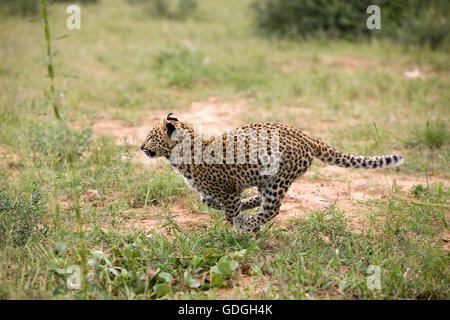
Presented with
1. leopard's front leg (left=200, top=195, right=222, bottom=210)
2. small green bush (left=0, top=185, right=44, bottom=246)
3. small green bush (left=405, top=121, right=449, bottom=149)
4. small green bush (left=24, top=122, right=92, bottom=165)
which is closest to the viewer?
small green bush (left=0, top=185, right=44, bottom=246)

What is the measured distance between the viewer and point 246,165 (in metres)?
4.61

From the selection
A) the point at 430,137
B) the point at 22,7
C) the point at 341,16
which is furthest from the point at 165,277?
the point at 22,7

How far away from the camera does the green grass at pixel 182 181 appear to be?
13.1ft

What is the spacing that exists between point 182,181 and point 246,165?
165 centimetres

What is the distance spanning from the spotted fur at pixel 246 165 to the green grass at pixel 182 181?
30 centimetres

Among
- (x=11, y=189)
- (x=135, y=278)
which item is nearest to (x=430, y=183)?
(x=135, y=278)

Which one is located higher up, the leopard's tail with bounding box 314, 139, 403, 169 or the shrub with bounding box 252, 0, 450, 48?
the shrub with bounding box 252, 0, 450, 48

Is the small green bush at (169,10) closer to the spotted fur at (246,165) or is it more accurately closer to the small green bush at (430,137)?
the small green bush at (430,137)

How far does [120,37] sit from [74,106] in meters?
5.46

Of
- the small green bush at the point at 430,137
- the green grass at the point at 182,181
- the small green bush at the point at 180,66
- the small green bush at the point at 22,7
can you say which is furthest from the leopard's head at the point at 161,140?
the small green bush at the point at 22,7

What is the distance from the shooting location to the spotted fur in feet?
15.1

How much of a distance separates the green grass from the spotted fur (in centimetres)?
30

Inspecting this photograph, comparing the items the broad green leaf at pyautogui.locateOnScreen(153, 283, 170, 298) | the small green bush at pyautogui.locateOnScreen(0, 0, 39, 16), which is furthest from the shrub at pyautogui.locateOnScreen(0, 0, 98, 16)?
the broad green leaf at pyautogui.locateOnScreen(153, 283, 170, 298)

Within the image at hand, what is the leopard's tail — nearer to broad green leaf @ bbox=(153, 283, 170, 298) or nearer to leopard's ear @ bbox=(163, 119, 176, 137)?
leopard's ear @ bbox=(163, 119, 176, 137)
